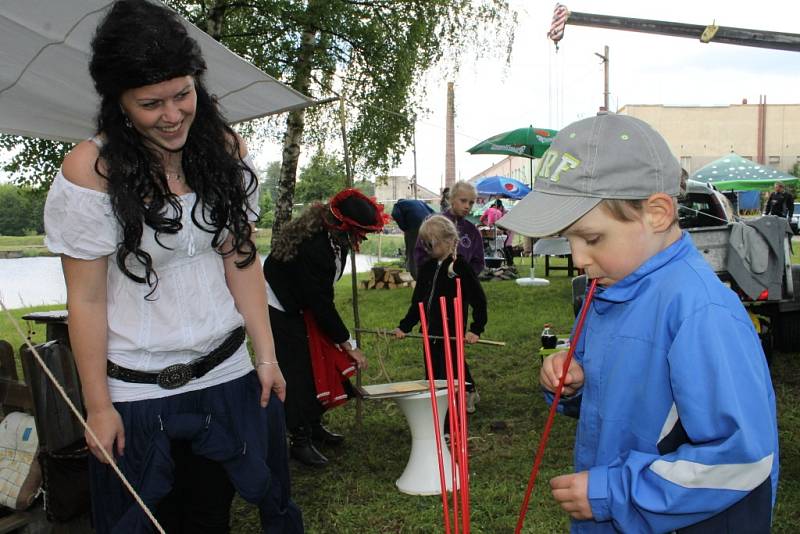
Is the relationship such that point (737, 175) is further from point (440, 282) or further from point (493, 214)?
point (440, 282)

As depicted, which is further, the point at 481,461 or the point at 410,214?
the point at 410,214

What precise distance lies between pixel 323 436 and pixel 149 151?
9.69ft

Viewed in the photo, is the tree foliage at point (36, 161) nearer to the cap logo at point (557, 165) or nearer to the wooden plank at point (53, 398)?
the wooden plank at point (53, 398)

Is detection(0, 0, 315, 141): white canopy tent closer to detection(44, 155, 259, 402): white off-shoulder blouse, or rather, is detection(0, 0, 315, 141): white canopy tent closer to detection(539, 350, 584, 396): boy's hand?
detection(44, 155, 259, 402): white off-shoulder blouse

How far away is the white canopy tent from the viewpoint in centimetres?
267

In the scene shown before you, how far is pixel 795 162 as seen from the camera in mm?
45750

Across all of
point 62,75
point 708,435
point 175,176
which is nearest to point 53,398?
point 175,176

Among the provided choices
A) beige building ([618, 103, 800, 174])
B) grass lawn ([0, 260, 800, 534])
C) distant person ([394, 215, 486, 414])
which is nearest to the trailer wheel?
grass lawn ([0, 260, 800, 534])

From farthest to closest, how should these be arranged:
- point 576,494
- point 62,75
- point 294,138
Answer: point 294,138
point 62,75
point 576,494

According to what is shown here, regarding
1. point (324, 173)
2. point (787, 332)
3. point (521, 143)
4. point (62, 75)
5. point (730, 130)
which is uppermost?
point (730, 130)

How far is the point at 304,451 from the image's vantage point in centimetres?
407

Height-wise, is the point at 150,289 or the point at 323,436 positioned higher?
the point at 150,289

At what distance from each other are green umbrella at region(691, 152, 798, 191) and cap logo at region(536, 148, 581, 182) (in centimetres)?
1579

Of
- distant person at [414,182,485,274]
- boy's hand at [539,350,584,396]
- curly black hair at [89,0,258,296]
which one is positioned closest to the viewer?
boy's hand at [539,350,584,396]
